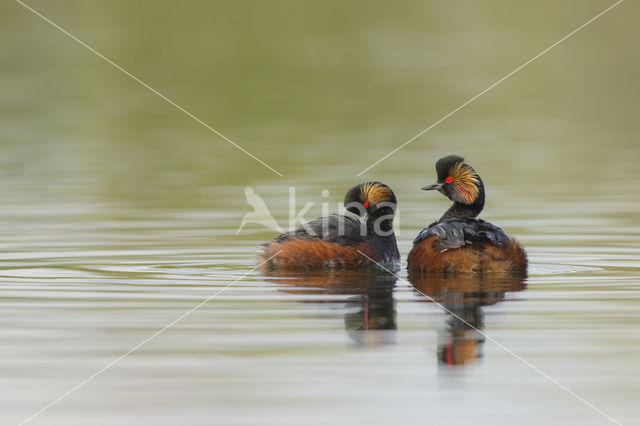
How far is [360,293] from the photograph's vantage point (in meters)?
10.1

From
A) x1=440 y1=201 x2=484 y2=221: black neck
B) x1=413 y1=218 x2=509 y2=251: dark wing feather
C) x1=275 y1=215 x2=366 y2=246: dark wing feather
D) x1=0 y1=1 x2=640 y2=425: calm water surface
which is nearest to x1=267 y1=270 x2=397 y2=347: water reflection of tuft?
x1=0 y1=1 x2=640 y2=425: calm water surface

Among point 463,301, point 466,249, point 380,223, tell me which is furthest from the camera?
point 380,223

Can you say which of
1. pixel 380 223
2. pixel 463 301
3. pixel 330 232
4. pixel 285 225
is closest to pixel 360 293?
pixel 463 301

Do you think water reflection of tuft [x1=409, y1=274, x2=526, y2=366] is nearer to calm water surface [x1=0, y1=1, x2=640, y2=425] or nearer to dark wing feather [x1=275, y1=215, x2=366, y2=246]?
calm water surface [x1=0, y1=1, x2=640, y2=425]

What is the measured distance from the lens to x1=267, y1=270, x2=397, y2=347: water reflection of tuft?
27.8 ft

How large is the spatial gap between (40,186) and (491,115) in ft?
45.3

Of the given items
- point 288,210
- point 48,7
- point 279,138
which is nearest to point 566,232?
point 288,210

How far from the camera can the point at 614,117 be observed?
27.4m

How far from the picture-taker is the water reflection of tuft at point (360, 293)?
27.8 feet

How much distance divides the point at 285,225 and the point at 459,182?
111 inches

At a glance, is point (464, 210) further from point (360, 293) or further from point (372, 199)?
point (360, 293)

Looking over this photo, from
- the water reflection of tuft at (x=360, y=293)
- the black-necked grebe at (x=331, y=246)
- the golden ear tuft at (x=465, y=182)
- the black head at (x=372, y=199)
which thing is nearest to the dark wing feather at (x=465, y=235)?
the water reflection of tuft at (x=360, y=293)

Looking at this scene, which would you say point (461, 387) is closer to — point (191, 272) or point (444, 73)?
point (191, 272)

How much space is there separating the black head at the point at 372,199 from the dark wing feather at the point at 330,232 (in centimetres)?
48
